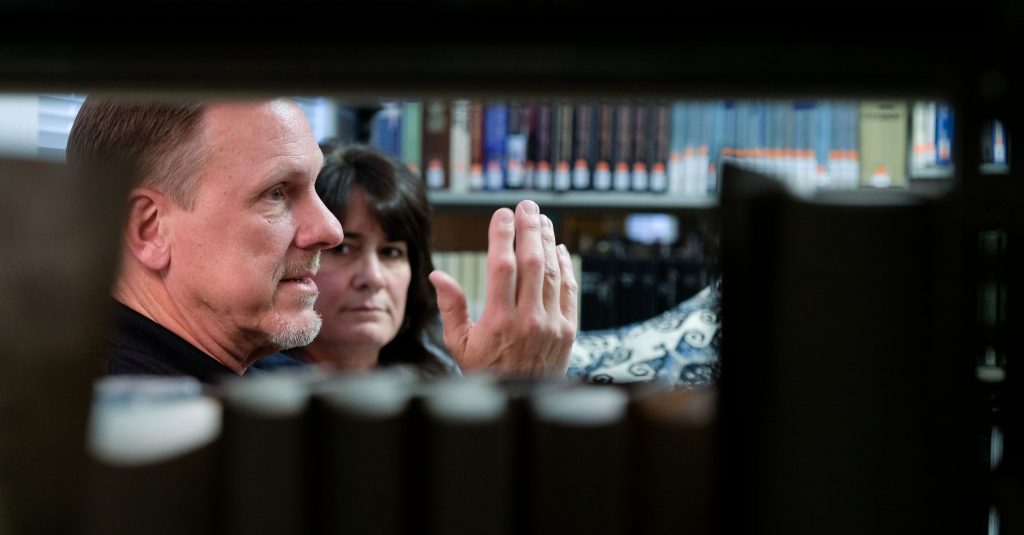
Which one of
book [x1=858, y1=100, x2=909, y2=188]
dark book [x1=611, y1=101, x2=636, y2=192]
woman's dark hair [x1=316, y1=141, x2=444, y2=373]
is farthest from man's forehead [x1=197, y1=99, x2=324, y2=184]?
dark book [x1=611, y1=101, x2=636, y2=192]

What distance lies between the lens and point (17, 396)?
0.34 m

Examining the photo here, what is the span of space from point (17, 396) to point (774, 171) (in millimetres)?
332

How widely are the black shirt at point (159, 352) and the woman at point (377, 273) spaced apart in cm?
26

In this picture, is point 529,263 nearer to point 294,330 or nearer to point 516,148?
point 294,330

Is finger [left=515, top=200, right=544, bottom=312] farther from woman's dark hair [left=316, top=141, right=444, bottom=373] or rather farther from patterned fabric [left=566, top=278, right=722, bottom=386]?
patterned fabric [left=566, top=278, right=722, bottom=386]

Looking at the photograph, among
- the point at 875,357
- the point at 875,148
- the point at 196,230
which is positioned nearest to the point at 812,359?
the point at 875,357

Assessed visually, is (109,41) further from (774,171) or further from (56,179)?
(774,171)

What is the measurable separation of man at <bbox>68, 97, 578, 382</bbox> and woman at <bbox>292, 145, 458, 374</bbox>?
0.26 meters

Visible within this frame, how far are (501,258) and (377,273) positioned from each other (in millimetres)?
677

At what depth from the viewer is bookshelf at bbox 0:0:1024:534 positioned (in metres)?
0.31

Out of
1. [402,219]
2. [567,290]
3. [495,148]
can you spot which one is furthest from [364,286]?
[495,148]

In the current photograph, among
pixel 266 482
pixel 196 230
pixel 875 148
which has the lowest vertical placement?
pixel 266 482

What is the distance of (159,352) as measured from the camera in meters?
0.77

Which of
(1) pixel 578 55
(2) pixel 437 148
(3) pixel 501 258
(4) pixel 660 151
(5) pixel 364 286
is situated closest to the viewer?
(1) pixel 578 55
